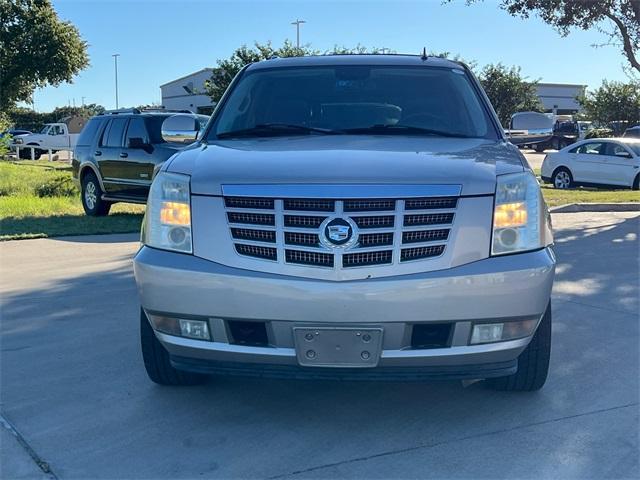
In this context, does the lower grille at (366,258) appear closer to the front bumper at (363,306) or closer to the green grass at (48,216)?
the front bumper at (363,306)

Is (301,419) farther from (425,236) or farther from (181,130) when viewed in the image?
(181,130)

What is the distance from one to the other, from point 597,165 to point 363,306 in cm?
1670

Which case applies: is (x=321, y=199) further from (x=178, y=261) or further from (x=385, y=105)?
(x=385, y=105)

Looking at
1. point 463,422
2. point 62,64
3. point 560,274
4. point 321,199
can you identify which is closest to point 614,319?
point 560,274

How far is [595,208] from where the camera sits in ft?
44.1

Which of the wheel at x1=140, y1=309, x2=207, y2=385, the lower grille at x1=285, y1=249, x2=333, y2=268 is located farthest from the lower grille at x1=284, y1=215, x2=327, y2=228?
the wheel at x1=140, y1=309, x2=207, y2=385

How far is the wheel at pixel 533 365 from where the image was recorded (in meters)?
3.64

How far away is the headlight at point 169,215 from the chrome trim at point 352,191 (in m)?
0.35

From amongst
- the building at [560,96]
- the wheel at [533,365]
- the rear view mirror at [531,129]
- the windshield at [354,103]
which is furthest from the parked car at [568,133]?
the wheel at [533,365]

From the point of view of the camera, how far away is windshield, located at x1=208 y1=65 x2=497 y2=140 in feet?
14.5

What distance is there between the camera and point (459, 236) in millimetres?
3186

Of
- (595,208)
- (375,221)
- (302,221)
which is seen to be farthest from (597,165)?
(302,221)

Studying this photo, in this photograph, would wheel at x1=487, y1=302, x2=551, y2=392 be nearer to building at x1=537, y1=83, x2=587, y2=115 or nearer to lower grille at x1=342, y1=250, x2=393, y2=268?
lower grille at x1=342, y1=250, x2=393, y2=268

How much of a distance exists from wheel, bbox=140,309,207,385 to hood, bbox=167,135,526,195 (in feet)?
2.92
